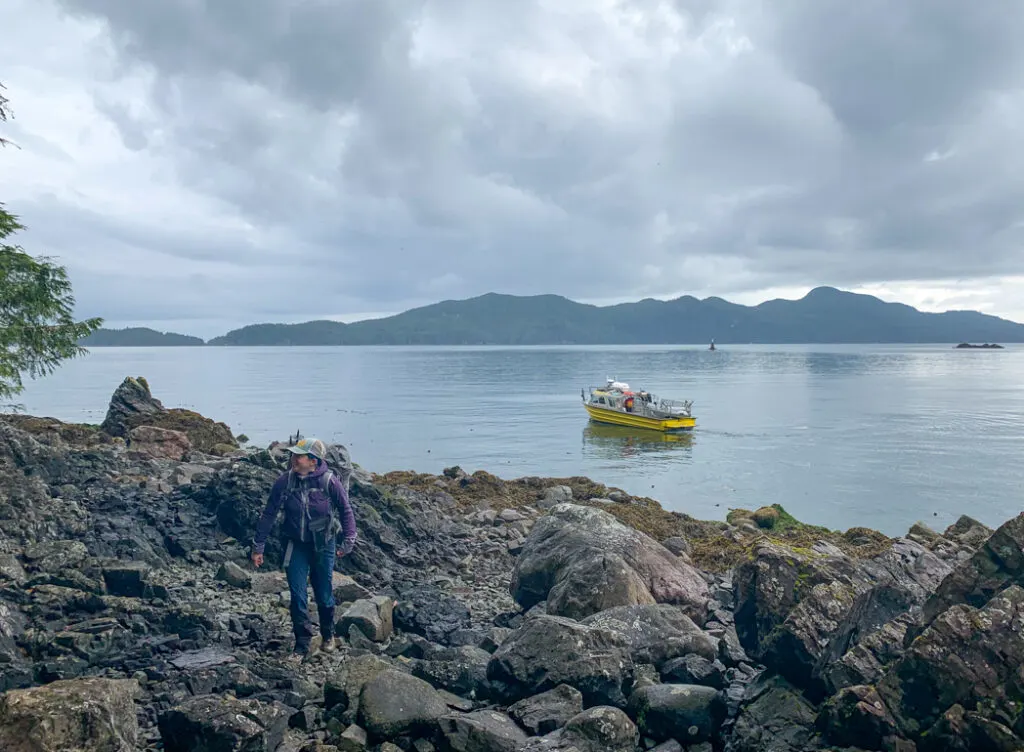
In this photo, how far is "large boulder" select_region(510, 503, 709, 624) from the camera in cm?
1071

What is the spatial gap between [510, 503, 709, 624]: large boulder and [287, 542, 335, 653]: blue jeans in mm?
3204

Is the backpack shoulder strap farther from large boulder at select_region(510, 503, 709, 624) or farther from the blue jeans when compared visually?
large boulder at select_region(510, 503, 709, 624)

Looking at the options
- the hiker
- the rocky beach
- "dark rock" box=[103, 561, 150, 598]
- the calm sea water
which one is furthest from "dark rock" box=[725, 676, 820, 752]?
the calm sea water

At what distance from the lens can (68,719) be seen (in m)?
6.04

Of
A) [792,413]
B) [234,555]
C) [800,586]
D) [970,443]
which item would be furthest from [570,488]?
[792,413]

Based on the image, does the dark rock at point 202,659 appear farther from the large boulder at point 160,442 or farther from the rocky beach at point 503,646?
the large boulder at point 160,442

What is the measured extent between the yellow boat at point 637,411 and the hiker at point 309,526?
2063 inches

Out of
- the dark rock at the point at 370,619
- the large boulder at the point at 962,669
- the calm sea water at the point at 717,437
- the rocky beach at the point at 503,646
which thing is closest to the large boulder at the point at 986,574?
the rocky beach at the point at 503,646

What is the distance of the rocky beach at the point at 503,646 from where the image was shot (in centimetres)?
631

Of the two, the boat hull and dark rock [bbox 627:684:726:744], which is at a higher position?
dark rock [bbox 627:684:726:744]

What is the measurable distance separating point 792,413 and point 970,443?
848 inches

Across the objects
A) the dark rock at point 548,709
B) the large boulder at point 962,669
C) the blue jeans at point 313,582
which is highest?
the large boulder at point 962,669

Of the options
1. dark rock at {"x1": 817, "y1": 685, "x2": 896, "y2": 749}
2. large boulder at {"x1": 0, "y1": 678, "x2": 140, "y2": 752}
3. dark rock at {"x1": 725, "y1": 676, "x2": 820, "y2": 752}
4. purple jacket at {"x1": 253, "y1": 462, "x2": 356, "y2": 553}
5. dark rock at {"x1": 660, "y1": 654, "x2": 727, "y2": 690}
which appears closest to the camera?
large boulder at {"x1": 0, "y1": 678, "x2": 140, "y2": 752}

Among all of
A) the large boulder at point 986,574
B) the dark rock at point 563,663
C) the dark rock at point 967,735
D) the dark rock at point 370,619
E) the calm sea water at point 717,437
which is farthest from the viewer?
the calm sea water at point 717,437
